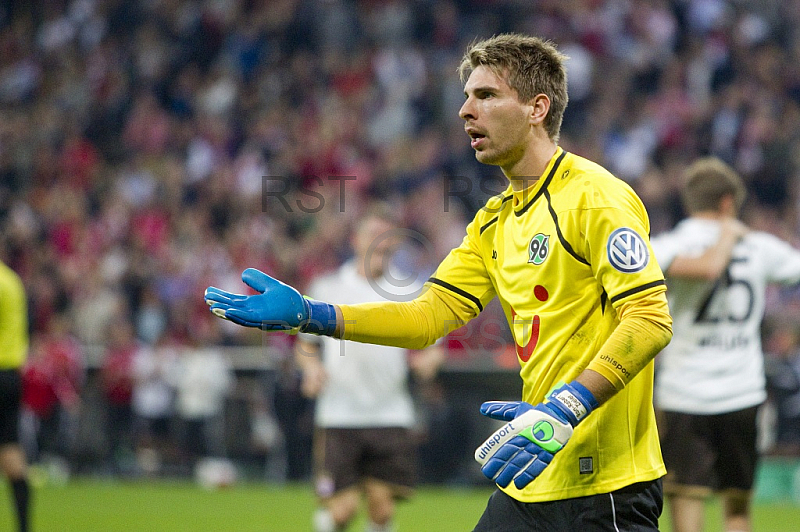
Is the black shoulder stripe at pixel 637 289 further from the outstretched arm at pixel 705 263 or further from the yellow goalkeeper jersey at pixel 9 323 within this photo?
the yellow goalkeeper jersey at pixel 9 323

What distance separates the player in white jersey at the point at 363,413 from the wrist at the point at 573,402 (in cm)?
444

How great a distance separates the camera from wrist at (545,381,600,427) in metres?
3.17

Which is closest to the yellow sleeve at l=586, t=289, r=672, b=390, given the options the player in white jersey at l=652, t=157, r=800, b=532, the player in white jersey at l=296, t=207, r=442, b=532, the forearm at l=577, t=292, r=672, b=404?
the forearm at l=577, t=292, r=672, b=404

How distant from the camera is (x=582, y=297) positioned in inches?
138

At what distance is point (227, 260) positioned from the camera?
15.4 meters

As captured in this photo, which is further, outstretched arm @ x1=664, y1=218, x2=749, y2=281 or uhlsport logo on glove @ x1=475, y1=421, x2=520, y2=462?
outstretched arm @ x1=664, y1=218, x2=749, y2=281

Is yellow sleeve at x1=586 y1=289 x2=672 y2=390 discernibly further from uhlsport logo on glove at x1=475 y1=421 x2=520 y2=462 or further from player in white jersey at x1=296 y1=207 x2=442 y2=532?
player in white jersey at x1=296 y1=207 x2=442 y2=532

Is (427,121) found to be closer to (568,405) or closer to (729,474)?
(729,474)

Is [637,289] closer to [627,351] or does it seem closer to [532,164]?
[627,351]

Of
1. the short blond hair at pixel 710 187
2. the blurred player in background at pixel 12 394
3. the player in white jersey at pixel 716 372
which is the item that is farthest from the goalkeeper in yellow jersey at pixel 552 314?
the blurred player in background at pixel 12 394

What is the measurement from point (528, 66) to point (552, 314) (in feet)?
2.78

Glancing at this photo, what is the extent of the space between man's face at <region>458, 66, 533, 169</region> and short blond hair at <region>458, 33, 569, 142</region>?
0.10 feet

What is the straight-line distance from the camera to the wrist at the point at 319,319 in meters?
3.64

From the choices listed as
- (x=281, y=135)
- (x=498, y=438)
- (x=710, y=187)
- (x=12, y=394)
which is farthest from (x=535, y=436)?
(x=281, y=135)
